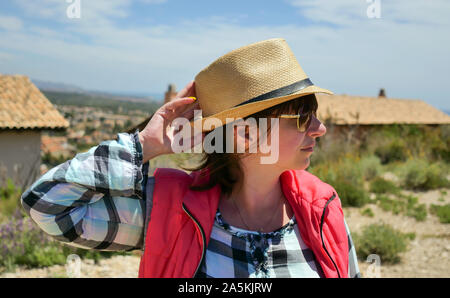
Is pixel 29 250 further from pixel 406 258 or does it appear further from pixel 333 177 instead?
pixel 333 177

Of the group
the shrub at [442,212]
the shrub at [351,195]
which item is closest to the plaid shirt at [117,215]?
the shrub at [442,212]

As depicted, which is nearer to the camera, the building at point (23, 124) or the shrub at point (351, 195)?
the shrub at point (351, 195)

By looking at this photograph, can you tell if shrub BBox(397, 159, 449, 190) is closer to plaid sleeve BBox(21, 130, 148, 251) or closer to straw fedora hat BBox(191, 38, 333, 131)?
straw fedora hat BBox(191, 38, 333, 131)

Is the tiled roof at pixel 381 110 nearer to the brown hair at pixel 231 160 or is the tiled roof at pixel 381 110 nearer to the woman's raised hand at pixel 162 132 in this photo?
the brown hair at pixel 231 160

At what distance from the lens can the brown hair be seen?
60.1 inches

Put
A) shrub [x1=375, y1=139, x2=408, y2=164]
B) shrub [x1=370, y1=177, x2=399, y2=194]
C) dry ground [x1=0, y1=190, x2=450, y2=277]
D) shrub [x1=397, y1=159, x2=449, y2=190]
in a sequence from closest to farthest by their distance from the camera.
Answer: dry ground [x1=0, y1=190, x2=450, y2=277]
shrub [x1=370, y1=177, x2=399, y2=194]
shrub [x1=397, y1=159, x2=449, y2=190]
shrub [x1=375, y1=139, x2=408, y2=164]

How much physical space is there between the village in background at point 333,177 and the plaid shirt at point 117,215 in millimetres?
242

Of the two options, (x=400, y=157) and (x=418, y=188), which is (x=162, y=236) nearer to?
(x=418, y=188)

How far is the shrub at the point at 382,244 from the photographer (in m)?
5.59

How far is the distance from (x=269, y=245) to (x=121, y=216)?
23.3 inches

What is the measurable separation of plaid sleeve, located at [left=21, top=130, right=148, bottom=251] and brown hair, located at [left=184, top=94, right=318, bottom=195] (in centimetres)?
26

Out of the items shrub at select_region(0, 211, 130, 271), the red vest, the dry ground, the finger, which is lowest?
the dry ground

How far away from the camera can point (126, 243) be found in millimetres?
1541

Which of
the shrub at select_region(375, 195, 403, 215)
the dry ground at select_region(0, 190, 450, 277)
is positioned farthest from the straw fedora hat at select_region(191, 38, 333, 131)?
the shrub at select_region(375, 195, 403, 215)
